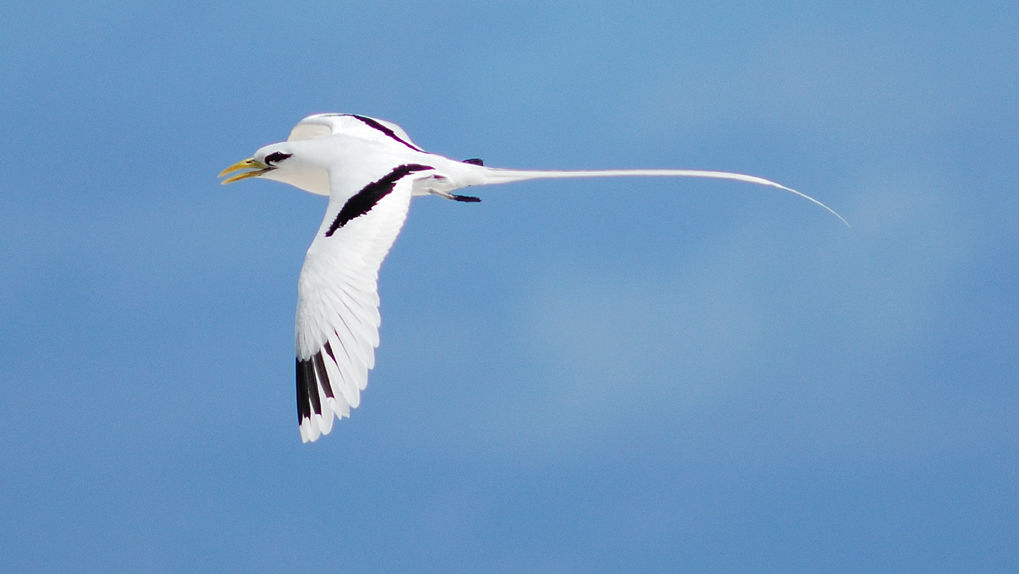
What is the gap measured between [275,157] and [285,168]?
16cm

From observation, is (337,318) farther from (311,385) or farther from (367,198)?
(367,198)

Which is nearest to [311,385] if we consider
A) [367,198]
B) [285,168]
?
[367,198]

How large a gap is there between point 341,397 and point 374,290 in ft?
3.17

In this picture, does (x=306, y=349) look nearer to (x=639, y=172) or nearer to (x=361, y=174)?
(x=361, y=174)

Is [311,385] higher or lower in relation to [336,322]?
lower

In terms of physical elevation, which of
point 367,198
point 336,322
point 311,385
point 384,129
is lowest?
point 311,385

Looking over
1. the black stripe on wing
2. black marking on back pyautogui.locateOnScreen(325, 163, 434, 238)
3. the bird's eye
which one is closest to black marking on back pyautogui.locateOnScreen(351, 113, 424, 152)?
the bird's eye

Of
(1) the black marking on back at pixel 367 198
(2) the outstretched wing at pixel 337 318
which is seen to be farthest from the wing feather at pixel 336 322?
(1) the black marking on back at pixel 367 198

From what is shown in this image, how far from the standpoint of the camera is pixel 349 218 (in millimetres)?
11531

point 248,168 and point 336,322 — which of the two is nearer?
point 336,322

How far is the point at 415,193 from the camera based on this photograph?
13.0m

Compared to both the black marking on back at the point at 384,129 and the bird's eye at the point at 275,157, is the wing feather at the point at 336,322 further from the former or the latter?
the black marking on back at the point at 384,129

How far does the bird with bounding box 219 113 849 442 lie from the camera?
35.6 feet

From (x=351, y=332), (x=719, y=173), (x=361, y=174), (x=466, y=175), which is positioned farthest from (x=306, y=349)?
(x=719, y=173)
